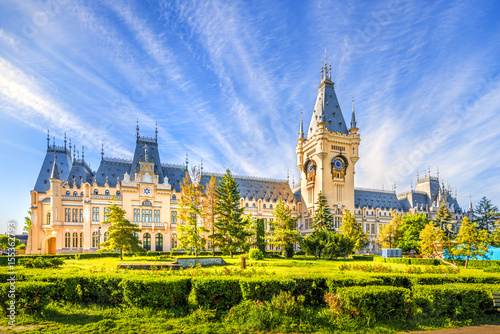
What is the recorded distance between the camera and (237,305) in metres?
11.1

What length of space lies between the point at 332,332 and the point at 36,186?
5892 cm

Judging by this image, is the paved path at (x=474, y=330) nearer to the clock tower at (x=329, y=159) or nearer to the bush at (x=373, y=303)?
the bush at (x=373, y=303)

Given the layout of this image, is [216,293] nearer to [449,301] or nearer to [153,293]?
[153,293]

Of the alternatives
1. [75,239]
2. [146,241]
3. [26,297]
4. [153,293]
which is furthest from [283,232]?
[75,239]

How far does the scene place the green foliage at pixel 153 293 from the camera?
1137 centimetres

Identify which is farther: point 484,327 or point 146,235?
point 146,235

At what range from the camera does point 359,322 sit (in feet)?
33.1

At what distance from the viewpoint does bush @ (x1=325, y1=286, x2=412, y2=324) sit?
10328mm

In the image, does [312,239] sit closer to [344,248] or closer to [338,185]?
[344,248]

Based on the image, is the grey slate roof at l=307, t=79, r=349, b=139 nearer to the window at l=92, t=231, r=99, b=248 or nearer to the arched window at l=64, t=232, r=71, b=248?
the window at l=92, t=231, r=99, b=248

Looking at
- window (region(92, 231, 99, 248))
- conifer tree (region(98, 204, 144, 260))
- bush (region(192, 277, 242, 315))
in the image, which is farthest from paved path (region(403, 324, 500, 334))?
window (region(92, 231, 99, 248))

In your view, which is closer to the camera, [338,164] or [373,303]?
[373,303]

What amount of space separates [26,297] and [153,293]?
475 centimetres

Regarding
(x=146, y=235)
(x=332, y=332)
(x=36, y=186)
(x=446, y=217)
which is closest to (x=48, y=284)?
(x=332, y=332)
